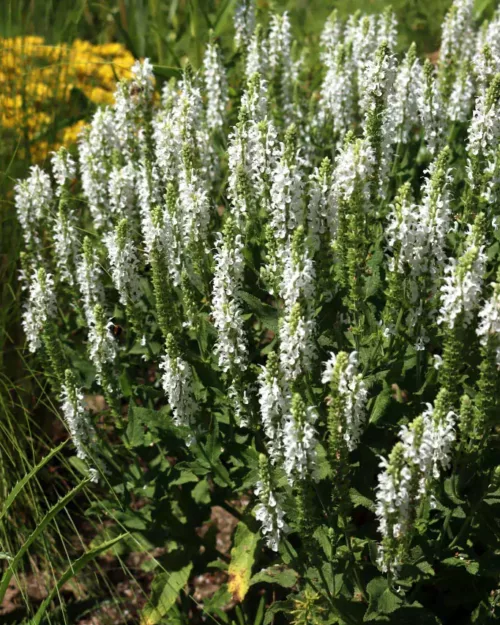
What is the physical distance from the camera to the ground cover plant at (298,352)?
3.08m

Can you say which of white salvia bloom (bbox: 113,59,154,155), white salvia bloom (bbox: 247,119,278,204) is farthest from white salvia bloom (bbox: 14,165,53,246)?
white salvia bloom (bbox: 247,119,278,204)

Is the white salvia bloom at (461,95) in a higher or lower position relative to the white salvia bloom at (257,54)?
lower

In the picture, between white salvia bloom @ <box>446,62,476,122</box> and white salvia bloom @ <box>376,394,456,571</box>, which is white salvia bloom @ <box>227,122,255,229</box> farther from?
white salvia bloom @ <box>446,62,476,122</box>

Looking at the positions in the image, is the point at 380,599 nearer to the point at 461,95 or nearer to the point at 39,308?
the point at 39,308

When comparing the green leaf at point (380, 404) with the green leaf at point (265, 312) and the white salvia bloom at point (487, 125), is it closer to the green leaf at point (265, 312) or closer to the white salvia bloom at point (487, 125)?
the green leaf at point (265, 312)

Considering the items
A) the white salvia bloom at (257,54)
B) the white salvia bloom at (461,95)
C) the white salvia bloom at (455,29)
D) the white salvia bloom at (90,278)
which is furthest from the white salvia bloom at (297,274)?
the white salvia bloom at (455,29)

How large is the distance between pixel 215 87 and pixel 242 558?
8.99 ft

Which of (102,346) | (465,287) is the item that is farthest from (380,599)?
(102,346)

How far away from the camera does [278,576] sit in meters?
3.74

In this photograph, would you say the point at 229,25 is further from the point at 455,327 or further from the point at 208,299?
the point at 455,327

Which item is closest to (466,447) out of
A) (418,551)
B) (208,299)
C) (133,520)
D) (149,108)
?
(418,551)

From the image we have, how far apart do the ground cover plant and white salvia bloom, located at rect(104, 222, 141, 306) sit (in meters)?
0.01

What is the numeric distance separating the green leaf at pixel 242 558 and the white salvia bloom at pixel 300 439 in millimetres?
1067

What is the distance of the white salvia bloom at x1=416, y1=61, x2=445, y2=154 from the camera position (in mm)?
4293
